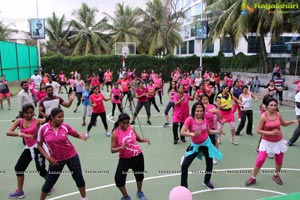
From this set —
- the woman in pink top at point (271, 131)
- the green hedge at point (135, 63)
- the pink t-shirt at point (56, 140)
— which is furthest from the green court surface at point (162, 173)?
the green hedge at point (135, 63)

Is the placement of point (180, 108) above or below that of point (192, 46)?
below

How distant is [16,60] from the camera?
20031 mm

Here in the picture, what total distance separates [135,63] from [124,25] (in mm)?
7644

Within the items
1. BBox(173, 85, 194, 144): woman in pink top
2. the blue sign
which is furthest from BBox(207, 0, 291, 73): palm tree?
BBox(173, 85, 194, 144): woman in pink top

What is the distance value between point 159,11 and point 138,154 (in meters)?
30.3

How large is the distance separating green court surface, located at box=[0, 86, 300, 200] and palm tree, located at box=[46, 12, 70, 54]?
27.7 meters

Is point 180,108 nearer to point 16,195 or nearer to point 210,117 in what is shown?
point 210,117

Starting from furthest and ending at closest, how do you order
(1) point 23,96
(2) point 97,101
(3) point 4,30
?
(3) point 4,30 < (2) point 97,101 < (1) point 23,96

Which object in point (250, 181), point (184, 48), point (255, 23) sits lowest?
point (250, 181)

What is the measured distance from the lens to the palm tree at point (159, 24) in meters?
32.6

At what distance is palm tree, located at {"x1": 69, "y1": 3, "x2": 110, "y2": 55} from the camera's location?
33438mm

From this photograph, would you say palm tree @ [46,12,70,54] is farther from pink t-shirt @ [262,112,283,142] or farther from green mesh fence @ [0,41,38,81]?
pink t-shirt @ [262,112,283,142]

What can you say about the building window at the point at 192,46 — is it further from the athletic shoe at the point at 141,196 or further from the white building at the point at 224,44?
the athletic shoe at the point at 141,196

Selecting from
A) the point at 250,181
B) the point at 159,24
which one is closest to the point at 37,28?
the point at 159,24
